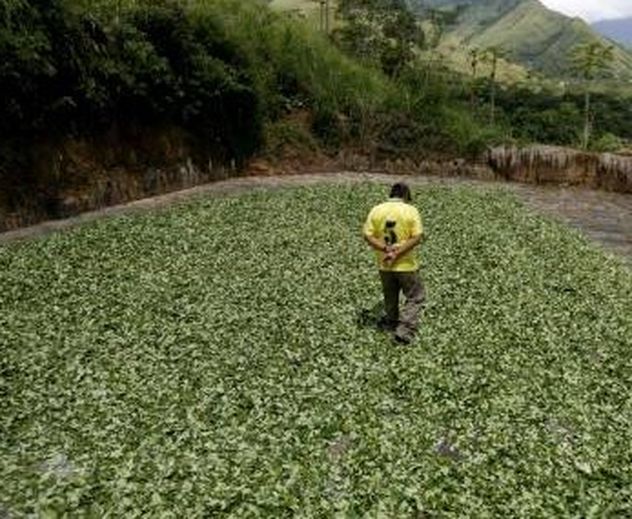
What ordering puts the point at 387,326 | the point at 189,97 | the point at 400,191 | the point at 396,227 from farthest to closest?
the point at 189,97
the point at 387,326
the point at 400,191
the point at 396,227

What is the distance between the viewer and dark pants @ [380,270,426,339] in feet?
62.3

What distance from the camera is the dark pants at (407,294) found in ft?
62.3

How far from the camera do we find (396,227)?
1862 cm

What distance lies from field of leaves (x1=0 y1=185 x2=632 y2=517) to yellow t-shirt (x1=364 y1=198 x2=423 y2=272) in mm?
1838

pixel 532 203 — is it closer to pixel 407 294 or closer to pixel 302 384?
pixel 407 294

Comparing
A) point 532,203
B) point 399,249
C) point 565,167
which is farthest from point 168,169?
point 399,249

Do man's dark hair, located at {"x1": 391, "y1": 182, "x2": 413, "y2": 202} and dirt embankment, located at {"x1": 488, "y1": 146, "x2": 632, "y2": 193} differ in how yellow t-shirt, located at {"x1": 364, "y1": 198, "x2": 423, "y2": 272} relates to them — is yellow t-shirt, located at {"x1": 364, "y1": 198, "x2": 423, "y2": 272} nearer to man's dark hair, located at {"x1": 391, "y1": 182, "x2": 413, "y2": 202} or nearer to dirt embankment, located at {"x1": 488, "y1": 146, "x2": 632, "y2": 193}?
man's dark hair, located at {"x1": 391, "y1": 182, "x2": 413, "y2": 202}

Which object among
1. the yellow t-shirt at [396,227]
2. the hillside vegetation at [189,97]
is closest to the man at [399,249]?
the yellow t-shirt at [396,227]

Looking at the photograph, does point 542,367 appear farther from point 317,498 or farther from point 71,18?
point 71,18

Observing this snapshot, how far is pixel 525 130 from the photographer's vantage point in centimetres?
8412

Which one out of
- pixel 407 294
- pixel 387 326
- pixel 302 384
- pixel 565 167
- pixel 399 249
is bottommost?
pixel 565 167

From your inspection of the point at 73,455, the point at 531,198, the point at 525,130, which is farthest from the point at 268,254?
the point at 525,130

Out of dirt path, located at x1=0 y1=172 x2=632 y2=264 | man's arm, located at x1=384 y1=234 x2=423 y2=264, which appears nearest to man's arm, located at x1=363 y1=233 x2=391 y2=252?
man's arm, located at x1=384 y1=234 x2=423 y2=264

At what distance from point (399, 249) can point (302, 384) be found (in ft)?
13.1
